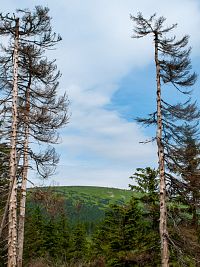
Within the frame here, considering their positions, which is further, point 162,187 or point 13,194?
point 162,187

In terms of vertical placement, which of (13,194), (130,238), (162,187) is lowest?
(130,238)

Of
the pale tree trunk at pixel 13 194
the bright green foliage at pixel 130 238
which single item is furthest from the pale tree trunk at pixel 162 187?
the pale tree trunk at pixel 13 194

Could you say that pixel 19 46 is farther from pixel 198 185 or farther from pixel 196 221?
pixel 196 221

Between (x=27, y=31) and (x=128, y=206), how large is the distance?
474 inches

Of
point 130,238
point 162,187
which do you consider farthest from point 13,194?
point 130,238

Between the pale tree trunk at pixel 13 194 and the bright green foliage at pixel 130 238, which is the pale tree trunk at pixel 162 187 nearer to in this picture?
the bright green foliage at pixel 130 238

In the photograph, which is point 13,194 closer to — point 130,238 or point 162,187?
point 162,187

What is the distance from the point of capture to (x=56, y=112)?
658 inches

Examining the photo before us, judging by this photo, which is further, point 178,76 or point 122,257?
point 122,257

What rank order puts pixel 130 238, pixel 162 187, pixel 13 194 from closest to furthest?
1. pixel 13 194
2. pixel 162 187
3. pixel 130 238

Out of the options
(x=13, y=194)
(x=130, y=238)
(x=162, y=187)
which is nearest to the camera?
(x=13, y=194)

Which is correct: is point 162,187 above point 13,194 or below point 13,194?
above

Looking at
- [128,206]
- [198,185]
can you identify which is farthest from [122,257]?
[198,185]

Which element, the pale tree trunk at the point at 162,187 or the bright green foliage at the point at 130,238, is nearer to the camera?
the pale tree trunk at the point at 162,187
